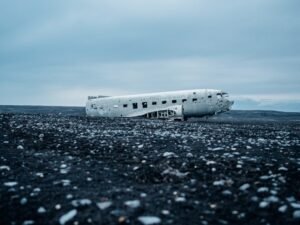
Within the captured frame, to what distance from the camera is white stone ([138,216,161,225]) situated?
5.20 metres

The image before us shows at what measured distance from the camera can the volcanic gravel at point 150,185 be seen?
18.2ft

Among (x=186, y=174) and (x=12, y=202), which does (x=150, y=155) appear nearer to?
(x=186, y=174)

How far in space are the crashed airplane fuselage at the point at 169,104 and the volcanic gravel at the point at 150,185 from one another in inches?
1263

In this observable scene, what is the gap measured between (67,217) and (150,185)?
250 cm

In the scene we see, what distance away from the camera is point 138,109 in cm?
4622

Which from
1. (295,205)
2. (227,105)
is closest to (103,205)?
(295,205)

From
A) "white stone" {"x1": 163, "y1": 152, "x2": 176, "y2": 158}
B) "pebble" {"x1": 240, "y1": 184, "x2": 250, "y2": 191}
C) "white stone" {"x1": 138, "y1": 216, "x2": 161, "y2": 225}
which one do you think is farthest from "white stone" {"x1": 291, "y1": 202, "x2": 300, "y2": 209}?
"white stone" {"x1": 163, "y1": 152, "x2": 176, "y2": 158}

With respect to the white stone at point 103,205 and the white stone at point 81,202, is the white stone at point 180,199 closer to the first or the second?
the white stone at point 103,205

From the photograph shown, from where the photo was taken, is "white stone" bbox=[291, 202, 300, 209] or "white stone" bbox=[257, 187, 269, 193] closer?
"white stone" bbox=[291, 202, 300, 209]

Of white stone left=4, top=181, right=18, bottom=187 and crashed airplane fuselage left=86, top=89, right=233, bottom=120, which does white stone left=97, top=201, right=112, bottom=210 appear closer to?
white stone left=4, top=181, right=18, bottom=187

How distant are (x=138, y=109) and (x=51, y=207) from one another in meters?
40.3

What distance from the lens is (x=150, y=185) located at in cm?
746

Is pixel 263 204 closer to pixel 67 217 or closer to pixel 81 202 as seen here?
pixel 81 202

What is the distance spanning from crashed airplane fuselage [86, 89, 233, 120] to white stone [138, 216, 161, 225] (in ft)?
127
